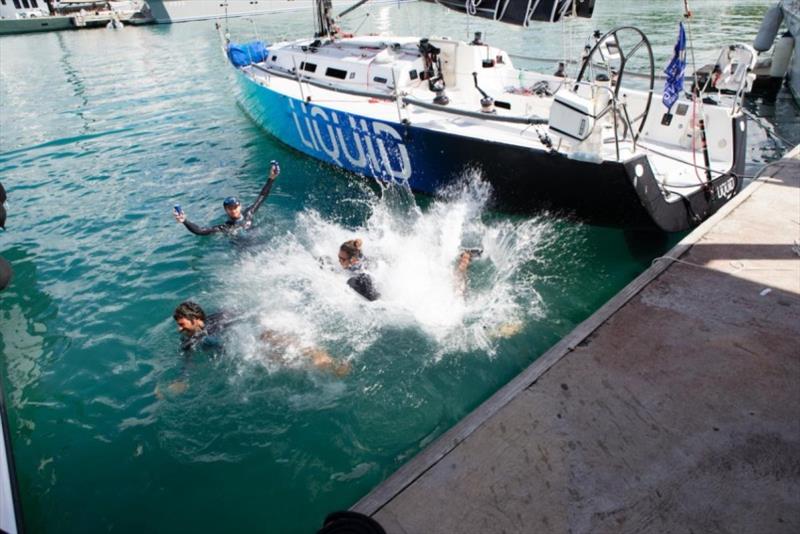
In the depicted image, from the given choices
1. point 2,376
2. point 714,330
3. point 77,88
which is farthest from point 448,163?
point 77,88

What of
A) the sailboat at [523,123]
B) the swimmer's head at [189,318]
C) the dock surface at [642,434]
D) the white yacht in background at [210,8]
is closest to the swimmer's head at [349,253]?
the swimmer's head at [189,318]

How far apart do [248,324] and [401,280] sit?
74.6 inches

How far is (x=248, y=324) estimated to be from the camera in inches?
224

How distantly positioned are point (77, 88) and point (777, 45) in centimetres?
2354

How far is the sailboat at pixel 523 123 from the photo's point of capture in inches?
232

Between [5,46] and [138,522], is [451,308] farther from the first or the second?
[5,46]

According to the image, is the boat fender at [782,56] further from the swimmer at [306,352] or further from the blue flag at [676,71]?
the swimmer at [306,352]

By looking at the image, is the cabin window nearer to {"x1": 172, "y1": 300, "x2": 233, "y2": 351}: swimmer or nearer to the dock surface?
{"x1": 172, "y1": 300, "x2": 233, "y2": 351}: swimmer

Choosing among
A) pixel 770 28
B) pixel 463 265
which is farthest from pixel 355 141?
pixel 770 28

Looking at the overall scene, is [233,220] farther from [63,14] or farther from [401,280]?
[63,14]

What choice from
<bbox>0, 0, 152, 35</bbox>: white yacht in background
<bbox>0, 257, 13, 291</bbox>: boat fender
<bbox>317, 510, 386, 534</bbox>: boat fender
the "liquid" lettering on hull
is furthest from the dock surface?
<bbox>0, 0, 152, 35</bbox>: white yacht in background

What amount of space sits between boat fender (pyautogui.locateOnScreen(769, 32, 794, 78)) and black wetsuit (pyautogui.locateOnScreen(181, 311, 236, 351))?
16.9 m

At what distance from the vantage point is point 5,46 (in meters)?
35.8

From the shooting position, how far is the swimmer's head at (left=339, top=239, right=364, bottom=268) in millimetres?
5820
